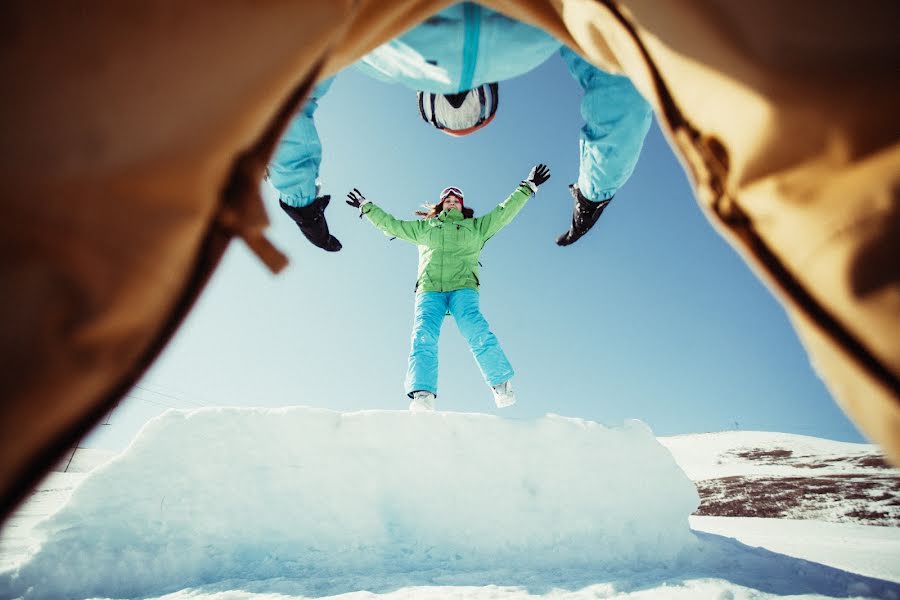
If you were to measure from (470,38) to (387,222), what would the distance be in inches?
72.2

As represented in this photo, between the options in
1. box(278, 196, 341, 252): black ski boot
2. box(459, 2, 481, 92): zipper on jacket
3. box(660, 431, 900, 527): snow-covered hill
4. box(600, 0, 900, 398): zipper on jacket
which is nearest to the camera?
box(600, 0, 900, 398): zipper on jacket

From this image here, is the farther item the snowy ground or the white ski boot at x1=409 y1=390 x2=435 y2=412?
the white ski boot at x1=409 y1=390 x2=435 y2=412

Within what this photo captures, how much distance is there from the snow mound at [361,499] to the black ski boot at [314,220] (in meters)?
0.82

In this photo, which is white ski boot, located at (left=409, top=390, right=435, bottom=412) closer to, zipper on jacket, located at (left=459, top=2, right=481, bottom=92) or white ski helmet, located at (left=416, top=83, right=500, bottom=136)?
white ski helmet, located at (left=416, top=83, right=500, bottom=136)

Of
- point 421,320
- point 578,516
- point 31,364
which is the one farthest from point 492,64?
point 578,516

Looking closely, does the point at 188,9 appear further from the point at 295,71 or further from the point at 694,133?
the point at 694,133

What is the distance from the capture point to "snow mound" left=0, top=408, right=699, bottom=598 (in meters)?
1.51

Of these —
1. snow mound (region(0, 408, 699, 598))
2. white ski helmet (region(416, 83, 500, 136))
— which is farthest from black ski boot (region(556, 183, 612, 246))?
snow mound (region(0, 408, 699, 598))

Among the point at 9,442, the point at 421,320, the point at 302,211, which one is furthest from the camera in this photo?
the point at 421,320

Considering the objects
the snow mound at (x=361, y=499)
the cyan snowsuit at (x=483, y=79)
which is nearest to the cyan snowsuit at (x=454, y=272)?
the snow mound at (x=361, y=499)

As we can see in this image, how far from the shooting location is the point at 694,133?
15.3 inches

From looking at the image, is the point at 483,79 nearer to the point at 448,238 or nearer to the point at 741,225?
the point at 741,225

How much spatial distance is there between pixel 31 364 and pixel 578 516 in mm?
1979

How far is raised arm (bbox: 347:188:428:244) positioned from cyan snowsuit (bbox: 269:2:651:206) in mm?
1118
